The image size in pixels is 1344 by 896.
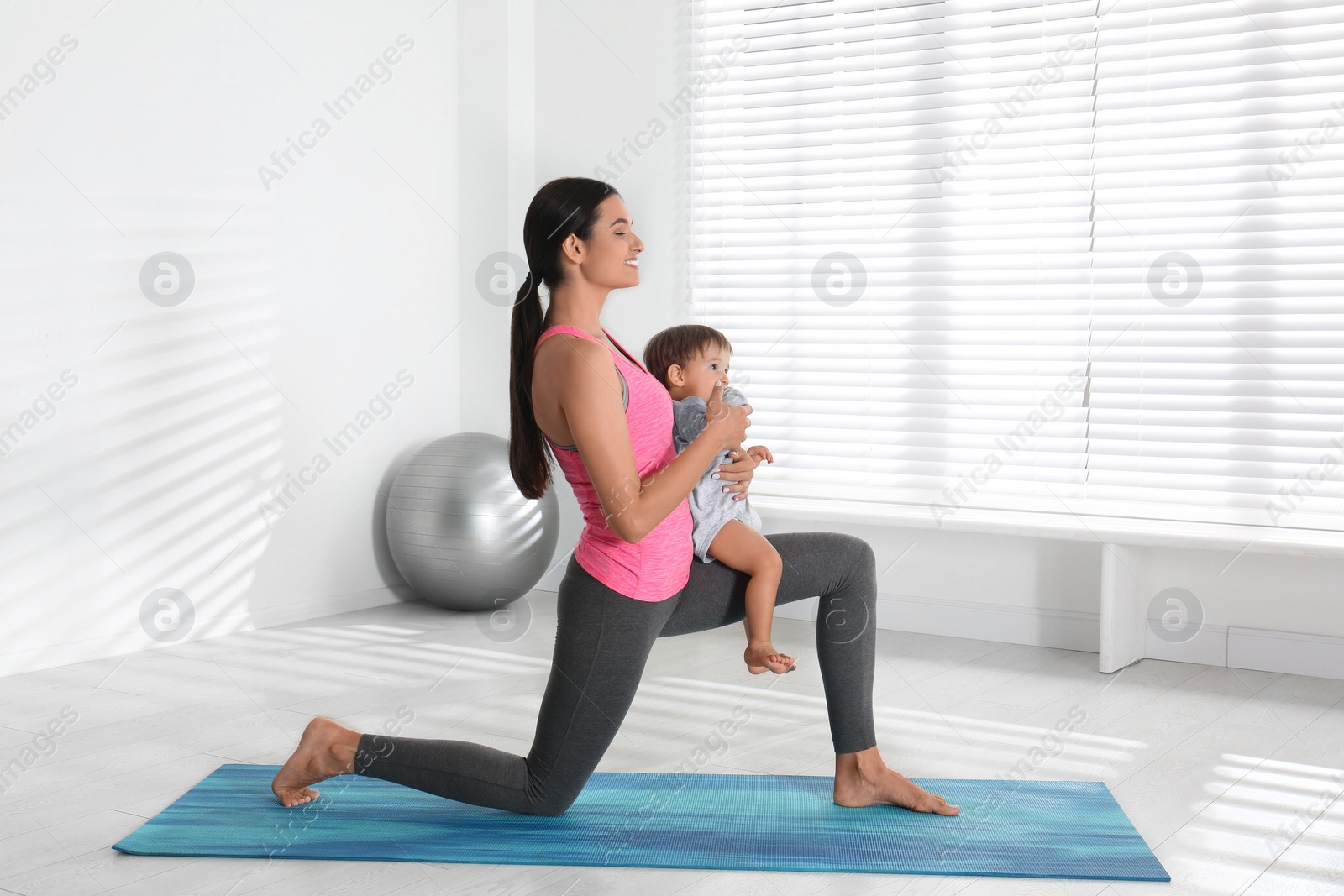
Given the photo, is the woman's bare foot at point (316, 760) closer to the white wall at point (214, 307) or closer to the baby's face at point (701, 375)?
the baby's face at point (701, 375)

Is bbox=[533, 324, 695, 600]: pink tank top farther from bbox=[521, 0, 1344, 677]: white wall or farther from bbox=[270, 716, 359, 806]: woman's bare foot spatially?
bbox=[521, 0, 1344, 677]: white wall

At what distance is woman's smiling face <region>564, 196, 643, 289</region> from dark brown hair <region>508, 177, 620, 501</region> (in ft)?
0.04

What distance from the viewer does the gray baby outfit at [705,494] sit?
2105mm

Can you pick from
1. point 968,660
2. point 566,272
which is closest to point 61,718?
point 566,272

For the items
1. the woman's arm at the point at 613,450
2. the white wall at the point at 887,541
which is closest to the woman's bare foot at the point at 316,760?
the woman's arm at the point at 613,450

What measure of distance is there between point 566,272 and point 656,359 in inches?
16.4

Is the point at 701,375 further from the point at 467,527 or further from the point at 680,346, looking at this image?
the point at 467,527

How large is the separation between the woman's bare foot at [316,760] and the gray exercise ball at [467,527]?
5.52 feet

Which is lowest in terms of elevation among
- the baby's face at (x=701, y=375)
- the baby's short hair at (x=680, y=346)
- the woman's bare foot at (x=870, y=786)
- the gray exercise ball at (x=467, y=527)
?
the woman's bare foot at (x=870, y=786)

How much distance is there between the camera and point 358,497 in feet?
13.4

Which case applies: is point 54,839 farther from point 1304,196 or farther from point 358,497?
point 1304,196

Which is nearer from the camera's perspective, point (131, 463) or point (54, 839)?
point (54, 839)

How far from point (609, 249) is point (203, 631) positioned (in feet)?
7.72

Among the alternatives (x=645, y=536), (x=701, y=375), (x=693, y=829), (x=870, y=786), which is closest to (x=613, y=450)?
(x=645, y=536)
